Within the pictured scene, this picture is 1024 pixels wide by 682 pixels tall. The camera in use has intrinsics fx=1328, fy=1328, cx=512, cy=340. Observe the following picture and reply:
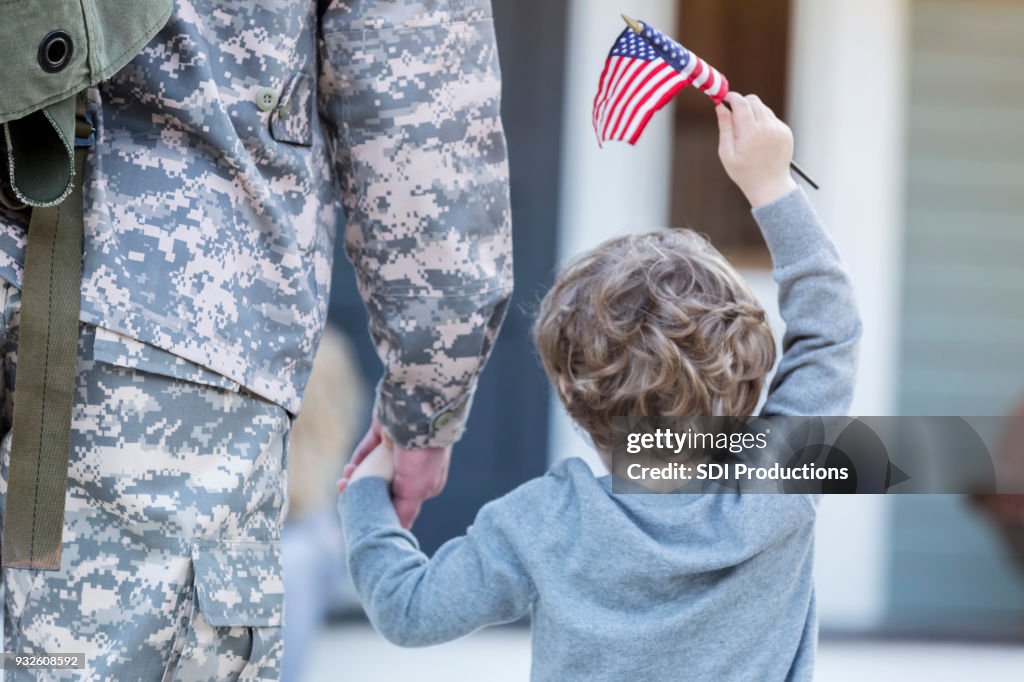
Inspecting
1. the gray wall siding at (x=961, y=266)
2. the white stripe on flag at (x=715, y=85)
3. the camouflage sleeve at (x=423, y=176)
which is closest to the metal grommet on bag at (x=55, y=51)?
the camouflage sleeve at (x=423, y=176)

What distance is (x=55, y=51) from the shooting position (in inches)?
51.4

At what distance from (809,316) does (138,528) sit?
0.82 m

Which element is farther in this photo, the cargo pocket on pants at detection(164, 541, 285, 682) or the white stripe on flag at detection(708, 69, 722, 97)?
the white stripe on flag at detection(708, 69, 722, 97)

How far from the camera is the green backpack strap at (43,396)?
136 cm

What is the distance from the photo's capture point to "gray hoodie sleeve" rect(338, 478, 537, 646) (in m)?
1.61

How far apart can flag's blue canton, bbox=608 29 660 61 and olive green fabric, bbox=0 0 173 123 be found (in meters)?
0.60


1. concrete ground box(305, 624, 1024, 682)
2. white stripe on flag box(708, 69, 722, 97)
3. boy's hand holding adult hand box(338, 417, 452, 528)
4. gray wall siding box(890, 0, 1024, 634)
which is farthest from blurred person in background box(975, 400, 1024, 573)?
white stripe on flag box(708, 69, 722, 97)

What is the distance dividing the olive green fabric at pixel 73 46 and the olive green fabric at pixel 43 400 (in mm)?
129

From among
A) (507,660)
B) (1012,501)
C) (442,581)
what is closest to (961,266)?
(1012,501)

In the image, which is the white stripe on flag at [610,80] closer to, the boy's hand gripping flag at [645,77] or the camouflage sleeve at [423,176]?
the boy's hand gripping flag at [645,77]

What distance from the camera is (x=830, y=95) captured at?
4.41 meters

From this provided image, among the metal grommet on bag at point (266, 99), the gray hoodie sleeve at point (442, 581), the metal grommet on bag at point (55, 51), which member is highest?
the metal grommet on bag at point (55, 51)

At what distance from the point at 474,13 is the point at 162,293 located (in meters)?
0.57

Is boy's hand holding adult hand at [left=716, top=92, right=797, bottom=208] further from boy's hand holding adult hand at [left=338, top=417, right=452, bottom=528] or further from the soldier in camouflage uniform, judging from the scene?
boy's hand holding adult hand at [left=338, top=417, right=452, bottom=528]
